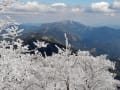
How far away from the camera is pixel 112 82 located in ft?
187

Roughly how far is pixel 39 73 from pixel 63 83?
309 centimetres

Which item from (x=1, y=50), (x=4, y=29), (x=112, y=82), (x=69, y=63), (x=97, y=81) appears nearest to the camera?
(x=4, y=29)

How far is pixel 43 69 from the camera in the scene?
129 ft

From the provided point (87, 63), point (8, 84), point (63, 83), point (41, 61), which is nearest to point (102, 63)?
point (87, 63)

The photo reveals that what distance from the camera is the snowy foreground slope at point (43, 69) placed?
50.0 ft

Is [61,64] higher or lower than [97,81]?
higher

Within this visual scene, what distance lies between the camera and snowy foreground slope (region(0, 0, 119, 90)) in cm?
1524

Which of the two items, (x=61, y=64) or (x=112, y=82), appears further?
(x=112, y=82)

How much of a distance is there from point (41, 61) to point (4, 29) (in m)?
30.5

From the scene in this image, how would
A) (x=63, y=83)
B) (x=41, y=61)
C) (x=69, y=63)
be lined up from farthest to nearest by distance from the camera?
1. (x=41, y=61)
2. (x=63, y=83)
3. (x=69, y=63)

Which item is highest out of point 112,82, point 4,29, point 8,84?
point 4,29

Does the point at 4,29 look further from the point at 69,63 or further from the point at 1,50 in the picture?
the point at 69,63

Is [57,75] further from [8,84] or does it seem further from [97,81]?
[8,84]

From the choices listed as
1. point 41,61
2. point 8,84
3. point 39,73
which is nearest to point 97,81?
point 41,61
